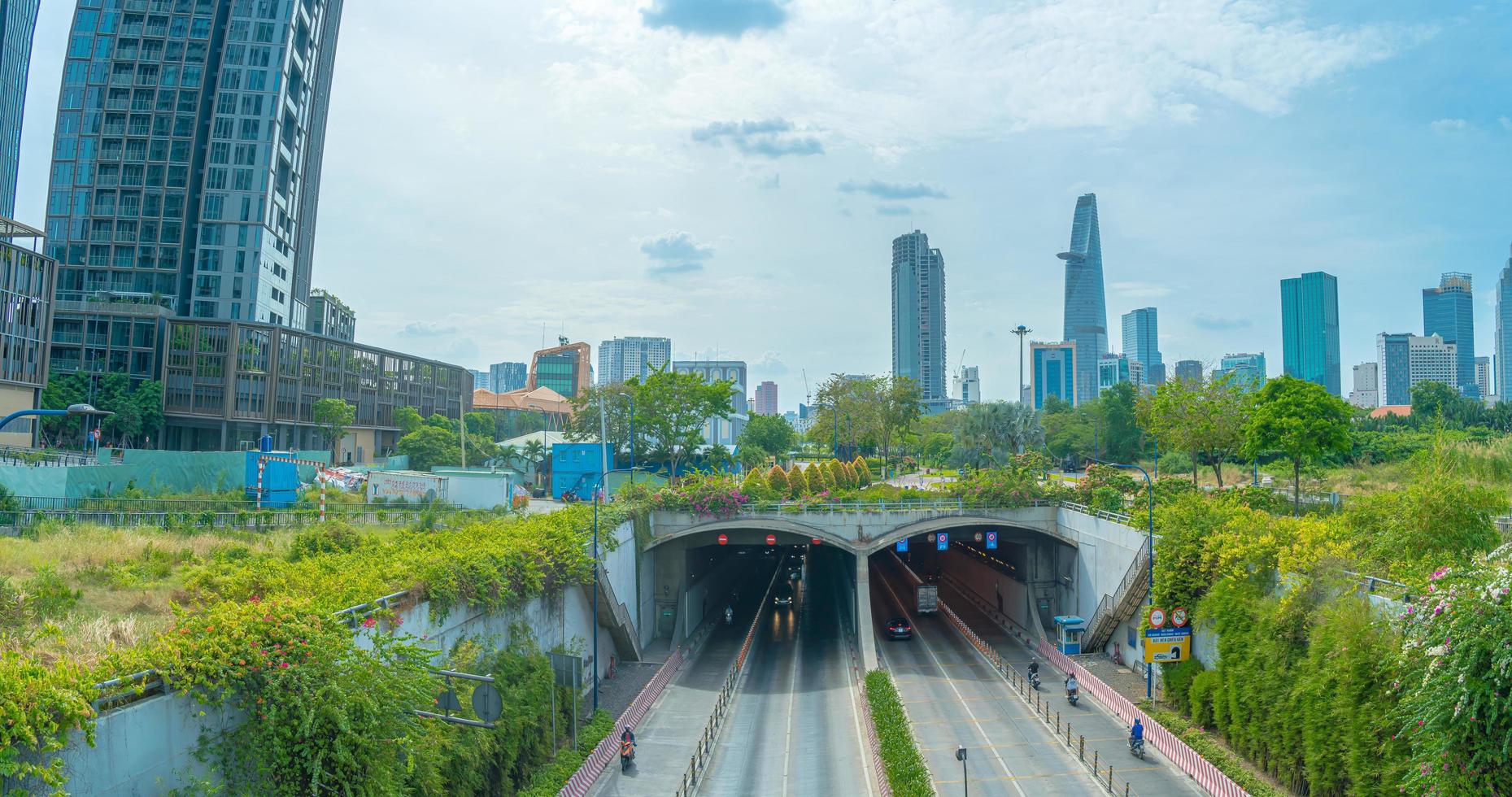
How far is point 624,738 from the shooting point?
30.3m

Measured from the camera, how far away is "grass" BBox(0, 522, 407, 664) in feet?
52.7

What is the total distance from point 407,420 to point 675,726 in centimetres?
7506

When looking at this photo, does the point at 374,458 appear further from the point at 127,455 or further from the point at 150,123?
the point at 127,455

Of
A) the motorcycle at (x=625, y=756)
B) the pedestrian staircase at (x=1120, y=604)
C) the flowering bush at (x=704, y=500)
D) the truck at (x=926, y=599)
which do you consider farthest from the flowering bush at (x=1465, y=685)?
the truck at (x=926, y=599)

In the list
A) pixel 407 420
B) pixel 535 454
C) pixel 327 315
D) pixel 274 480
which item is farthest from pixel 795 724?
pixel 327 315

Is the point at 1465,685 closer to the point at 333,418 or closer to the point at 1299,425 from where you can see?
the point at 1299,425

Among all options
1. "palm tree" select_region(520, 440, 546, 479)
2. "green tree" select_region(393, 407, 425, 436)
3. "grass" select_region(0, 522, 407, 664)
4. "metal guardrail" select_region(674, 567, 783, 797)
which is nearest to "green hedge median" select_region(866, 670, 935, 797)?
"metal guardrail" select_region(674, 567, 783, 797)

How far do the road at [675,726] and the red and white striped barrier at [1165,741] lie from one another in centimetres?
1634

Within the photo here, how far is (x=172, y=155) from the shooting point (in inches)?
3895

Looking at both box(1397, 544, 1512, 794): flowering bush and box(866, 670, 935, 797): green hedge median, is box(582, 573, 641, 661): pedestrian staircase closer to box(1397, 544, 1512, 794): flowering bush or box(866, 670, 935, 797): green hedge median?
box(866, 670, 935, 797): green hedge median

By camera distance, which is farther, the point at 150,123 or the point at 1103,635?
the point at 150,123

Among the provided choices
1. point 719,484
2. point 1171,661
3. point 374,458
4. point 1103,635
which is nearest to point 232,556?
point 719,484

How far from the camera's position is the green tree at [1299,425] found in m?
45.1

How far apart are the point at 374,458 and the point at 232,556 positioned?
78.8 m
